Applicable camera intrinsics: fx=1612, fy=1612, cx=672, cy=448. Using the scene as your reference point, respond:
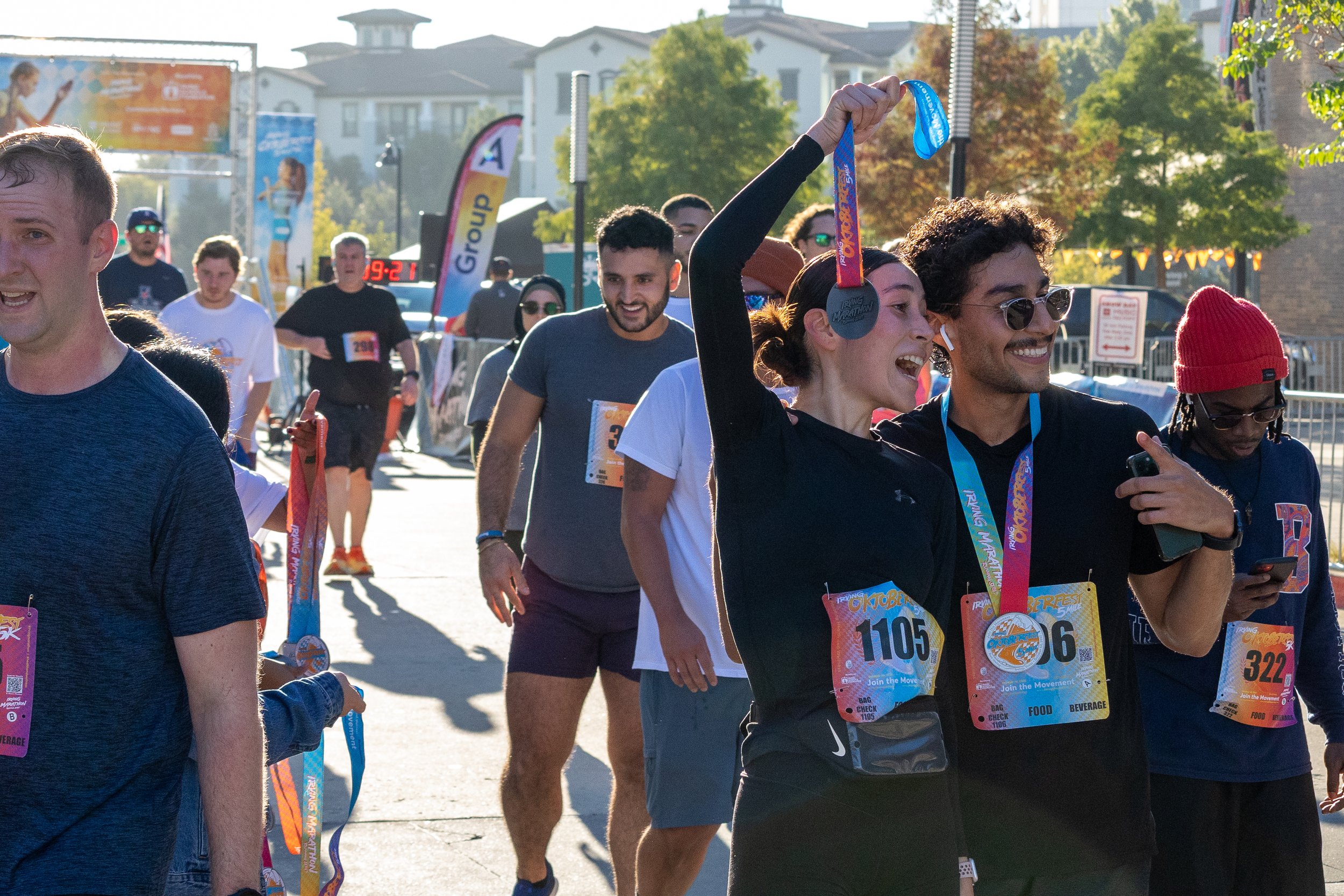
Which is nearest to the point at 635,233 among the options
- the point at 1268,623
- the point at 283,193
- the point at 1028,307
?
Result: the point at 1028,307

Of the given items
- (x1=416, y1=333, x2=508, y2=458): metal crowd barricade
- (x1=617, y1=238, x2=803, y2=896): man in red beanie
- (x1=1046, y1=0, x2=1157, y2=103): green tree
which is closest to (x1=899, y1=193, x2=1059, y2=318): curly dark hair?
(x1=617, y1=238, x2=803, y2=896): man in red beanie

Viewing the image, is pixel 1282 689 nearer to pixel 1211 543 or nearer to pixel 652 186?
pixel 1211 543

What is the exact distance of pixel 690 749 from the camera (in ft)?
13.9

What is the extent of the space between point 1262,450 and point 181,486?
236cm

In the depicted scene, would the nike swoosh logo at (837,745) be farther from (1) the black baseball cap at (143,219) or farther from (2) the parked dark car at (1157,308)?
(2) the parked dark car at (1157,308)

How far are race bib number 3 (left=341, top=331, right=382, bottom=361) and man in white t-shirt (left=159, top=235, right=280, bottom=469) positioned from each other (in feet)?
→ 4.47

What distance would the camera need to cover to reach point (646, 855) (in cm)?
422

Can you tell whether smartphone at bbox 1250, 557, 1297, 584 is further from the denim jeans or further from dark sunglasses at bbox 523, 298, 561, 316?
dark sunglasses at bbox 523, 298, 561, 316

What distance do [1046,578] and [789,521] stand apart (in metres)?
0.56

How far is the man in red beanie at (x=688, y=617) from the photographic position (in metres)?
4.17

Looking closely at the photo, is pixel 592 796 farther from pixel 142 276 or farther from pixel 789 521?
pixel 142 276

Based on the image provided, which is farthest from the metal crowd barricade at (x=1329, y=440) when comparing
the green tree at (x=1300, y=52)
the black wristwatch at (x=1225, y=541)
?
the black wristwatch at (x=1225, y=541)

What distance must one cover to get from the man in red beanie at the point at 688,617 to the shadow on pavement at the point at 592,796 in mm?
934

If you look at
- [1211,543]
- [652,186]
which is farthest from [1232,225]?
[1211,543]
